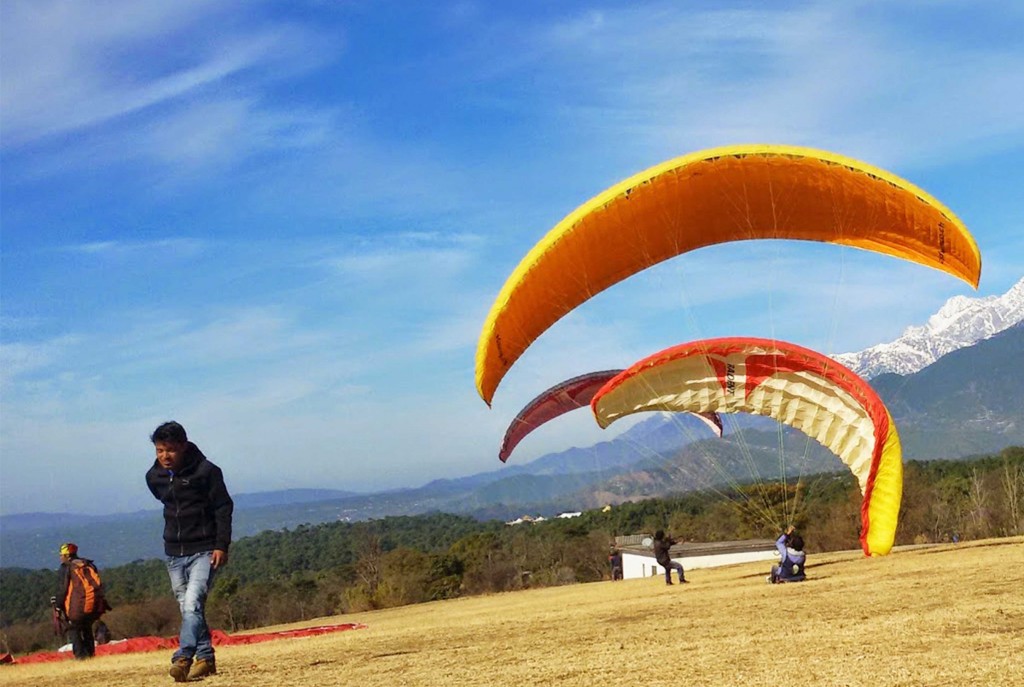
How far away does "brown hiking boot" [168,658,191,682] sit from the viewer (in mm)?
8539

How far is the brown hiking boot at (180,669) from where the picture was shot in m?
8.54

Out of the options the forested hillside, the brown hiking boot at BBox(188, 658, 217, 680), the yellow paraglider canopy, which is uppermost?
the yellow paraglider canopy

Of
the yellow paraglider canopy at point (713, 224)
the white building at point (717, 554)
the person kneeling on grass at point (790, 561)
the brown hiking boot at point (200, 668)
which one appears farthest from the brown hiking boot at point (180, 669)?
the white building at point (717, 554)

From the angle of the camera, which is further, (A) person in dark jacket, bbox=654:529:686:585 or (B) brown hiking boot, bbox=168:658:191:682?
(A) person in dark jacket, bbox=654:529:686:585

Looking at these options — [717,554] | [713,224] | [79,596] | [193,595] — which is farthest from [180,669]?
[717,554]

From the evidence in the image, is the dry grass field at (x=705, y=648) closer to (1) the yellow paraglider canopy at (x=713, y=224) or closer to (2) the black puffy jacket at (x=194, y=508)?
(2) the black puffy jacket at (x=194, y=508)

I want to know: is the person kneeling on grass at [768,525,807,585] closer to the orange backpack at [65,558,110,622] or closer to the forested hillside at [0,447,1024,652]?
the orange backpack at [65,558,110,622]

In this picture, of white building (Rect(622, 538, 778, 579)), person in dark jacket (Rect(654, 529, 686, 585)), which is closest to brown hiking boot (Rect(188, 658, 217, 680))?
person in dark jacket (Rect(654, 529, 686, 585))

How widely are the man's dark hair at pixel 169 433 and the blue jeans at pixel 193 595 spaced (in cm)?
102

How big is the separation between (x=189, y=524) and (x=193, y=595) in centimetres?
60

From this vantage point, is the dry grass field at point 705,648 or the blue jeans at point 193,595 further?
the blue jeans at point 193,595

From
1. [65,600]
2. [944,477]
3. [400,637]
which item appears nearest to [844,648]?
[400,637]

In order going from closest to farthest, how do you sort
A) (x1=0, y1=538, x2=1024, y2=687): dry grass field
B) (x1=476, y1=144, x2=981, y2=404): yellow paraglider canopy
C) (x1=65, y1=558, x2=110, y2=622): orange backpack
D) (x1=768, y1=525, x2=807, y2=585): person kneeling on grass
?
(x1=0, y1=538, x2=1024, y2=687): dry grass field
(x1=65, y1=558, x2=110, y2=622): orange backpack
(x1=476, y1=144, x2=981, y2=404): yellow paraglider canopy
(x1=768, y1=525, x2=807, y2=585): person kneeling on grass

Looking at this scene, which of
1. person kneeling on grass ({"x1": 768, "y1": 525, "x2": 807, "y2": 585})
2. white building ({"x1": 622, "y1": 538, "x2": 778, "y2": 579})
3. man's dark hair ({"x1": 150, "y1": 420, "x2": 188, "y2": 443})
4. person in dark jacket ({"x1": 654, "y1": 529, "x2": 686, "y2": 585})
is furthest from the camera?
white building ({"x1": 622, "y1": 538, "x2": 778, "y2": 579})
